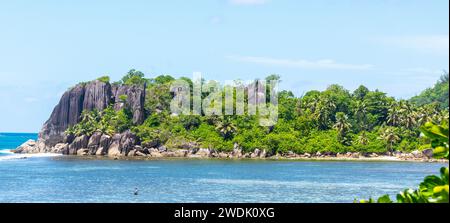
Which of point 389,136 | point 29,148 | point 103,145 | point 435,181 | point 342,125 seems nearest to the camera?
point 435,181

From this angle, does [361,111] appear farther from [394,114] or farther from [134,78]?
[134,78]

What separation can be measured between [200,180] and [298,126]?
18.0 meters

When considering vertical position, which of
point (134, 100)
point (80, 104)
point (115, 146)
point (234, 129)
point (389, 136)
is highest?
point (134, 100)

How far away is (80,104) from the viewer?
51375 millimetres

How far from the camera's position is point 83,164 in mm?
40469

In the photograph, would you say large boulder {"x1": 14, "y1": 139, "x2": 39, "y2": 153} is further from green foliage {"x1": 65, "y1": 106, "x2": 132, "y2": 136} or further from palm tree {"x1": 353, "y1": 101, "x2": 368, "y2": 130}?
palm tree {"x1": 353, "y1": 101, "x2": 368, "y2": 130}

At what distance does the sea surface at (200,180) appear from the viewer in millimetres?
25531

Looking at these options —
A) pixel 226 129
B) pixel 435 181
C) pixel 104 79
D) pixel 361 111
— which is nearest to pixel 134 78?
pixel 104 79

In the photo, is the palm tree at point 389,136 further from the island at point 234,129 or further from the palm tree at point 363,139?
the palm tree at point 363,139

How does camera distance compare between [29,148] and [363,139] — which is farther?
[29,148]
